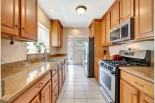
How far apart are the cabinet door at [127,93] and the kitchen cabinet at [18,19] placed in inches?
67.2

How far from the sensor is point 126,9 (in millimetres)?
1591

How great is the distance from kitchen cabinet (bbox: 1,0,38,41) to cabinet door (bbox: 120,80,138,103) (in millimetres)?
1706

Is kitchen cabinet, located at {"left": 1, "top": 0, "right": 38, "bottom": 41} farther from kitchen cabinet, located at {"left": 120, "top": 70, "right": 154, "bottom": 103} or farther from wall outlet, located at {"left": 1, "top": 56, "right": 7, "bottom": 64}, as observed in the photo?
kitchen cabinet, located at {"left": 120, "top": 70, "right": 154, "bottom": 103}

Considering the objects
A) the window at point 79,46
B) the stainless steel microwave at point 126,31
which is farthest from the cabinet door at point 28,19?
the window at point 79,46

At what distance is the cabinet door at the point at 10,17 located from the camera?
0.73m

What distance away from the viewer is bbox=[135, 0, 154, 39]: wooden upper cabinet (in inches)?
42.5

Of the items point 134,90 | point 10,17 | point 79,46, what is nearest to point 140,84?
point 134,90

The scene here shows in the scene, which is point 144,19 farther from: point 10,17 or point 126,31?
point 10,17

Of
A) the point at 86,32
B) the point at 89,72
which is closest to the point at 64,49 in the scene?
the point at 86,32

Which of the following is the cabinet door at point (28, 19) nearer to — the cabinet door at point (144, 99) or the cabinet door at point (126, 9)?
the cabinet door at point (144, 99)

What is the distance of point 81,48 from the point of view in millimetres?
6145

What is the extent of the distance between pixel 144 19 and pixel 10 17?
189 cm

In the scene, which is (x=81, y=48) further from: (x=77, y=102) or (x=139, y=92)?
(x=139, y=92)

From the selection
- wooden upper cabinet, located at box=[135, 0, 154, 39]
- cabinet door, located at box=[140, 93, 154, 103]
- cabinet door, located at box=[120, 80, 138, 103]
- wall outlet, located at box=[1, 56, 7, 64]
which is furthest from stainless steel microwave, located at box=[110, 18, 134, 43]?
wall outlet, located at box=[1, 56, 7, 64]
